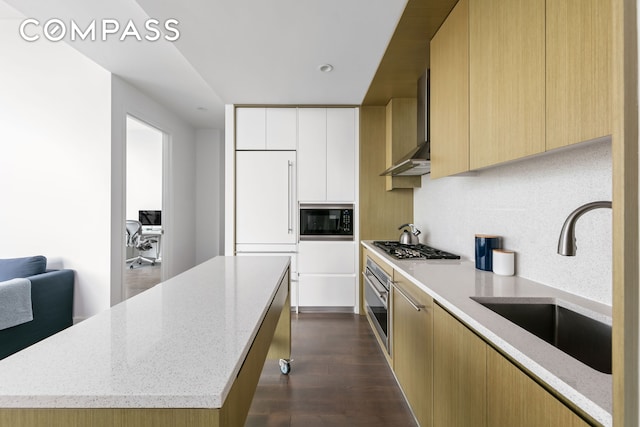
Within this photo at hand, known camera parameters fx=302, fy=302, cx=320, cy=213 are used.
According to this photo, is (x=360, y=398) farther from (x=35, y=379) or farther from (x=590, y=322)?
(x=35, y=379)

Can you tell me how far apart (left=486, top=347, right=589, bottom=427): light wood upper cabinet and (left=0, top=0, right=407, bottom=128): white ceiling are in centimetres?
201

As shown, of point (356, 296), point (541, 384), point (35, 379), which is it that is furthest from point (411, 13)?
point (356, 296)

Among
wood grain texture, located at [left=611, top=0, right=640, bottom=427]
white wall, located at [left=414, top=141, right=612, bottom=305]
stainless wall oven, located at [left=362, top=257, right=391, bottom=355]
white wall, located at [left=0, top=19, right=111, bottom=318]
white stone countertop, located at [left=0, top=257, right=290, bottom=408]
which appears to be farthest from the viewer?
white wall, located at [left=0, top=19, right=111, bottom=318]

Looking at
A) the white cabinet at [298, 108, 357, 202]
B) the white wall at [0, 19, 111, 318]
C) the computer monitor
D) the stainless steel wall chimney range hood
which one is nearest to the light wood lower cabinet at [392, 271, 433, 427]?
the stainless steel wall chimney range hood

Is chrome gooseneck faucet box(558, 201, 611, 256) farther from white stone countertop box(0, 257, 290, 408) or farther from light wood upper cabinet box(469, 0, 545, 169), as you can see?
white stone countertop box(0, 257, 290, 408)

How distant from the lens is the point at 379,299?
2572mm

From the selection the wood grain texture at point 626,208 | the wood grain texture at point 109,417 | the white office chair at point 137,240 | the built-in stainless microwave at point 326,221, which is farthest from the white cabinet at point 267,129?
the white office chair at point 137,240

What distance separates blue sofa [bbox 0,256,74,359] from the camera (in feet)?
7.96

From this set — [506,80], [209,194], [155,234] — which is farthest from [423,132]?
[155,234]

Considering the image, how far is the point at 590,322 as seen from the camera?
1122 mm

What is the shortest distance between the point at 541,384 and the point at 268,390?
184 cm

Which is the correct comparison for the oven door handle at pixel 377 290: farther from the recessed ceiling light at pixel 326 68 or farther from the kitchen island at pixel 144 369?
the recessed ceiling light at pixel 326 68

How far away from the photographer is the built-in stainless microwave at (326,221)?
12.4ft

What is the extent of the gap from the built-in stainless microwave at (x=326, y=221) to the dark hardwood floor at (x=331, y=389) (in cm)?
119
